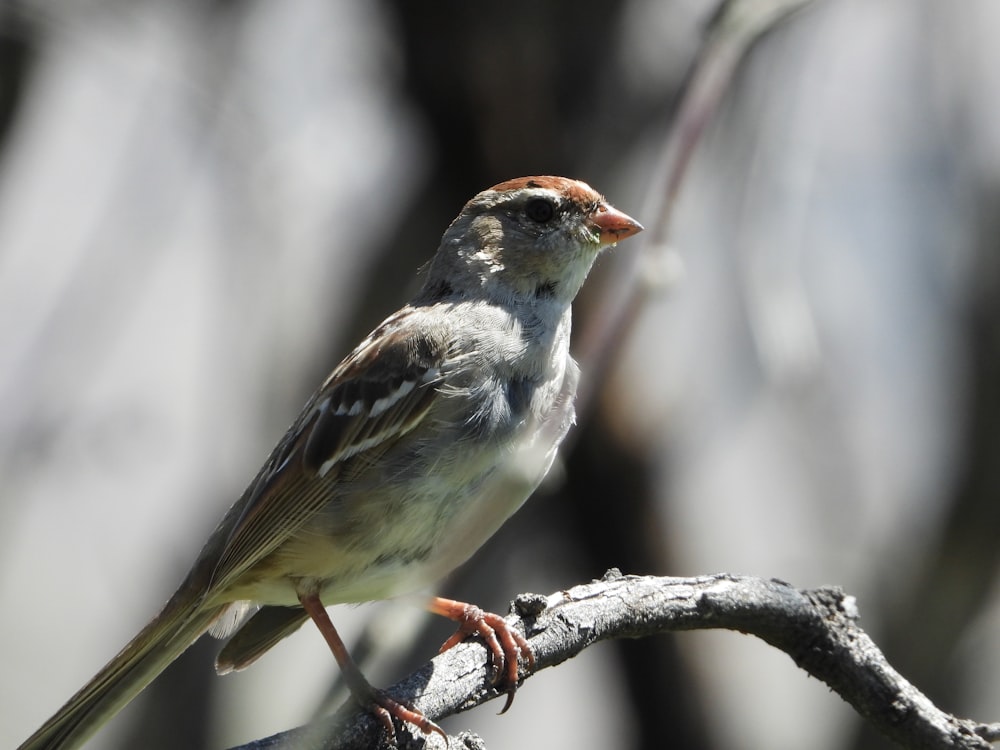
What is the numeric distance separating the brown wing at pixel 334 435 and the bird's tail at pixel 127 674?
197 mm

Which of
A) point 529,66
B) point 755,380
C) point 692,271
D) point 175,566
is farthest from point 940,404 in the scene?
point 175,566

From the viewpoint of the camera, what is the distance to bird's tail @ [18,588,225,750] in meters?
3.75

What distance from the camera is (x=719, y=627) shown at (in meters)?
3.56

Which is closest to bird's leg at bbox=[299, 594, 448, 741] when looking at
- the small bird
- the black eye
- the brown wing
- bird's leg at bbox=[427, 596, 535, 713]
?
the small bird

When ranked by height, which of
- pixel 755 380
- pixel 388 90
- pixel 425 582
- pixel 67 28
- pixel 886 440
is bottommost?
pixel 886 440

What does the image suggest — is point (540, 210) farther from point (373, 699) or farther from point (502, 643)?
point (373, 699)

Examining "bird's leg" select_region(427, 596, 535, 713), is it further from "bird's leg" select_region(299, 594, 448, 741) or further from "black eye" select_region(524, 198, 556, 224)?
"black eye" select_region(524, 198, 556, 224)

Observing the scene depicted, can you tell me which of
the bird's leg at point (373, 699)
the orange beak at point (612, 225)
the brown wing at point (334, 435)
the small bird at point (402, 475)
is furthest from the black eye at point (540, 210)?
the bird's leg at point (373, 699)

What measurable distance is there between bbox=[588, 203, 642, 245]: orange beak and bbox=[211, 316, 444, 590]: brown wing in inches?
33.3

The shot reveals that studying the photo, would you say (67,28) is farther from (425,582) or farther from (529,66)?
(425,582)

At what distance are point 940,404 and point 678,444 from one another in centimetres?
163

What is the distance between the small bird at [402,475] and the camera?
3869mm

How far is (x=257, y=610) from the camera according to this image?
456 cm

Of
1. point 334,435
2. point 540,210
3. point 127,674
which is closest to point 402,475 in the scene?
point 334,435
